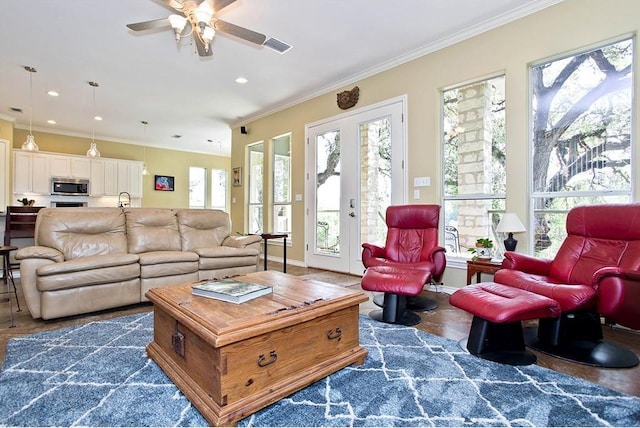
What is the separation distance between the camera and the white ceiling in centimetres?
306

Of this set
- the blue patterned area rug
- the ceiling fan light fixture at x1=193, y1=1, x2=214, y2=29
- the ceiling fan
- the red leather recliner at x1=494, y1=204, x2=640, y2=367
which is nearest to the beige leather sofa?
the blue patterned area rug

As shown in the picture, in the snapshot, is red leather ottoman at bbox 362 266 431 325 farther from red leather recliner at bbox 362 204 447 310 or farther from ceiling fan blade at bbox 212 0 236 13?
ceiling fan blade at bbox 212 0 236 13

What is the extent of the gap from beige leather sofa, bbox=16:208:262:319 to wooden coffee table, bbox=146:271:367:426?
1.31m

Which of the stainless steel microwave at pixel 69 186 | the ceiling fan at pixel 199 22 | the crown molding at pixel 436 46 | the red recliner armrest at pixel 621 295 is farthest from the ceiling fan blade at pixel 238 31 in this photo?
the stainless steel microwave at pixel 69 186

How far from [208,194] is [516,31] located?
28.7 feet

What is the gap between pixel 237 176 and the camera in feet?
22.9

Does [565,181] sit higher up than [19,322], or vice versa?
[565,181]

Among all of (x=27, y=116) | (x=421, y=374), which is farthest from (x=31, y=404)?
(x=27, y=116)

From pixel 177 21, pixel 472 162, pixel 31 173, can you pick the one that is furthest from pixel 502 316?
pixel 31 173

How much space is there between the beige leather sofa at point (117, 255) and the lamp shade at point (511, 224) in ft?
8.48

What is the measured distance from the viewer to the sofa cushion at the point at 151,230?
3.57 m

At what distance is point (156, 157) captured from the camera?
905cm

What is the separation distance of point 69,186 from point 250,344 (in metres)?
7.82

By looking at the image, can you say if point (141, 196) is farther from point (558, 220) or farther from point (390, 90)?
point (558, 220)
